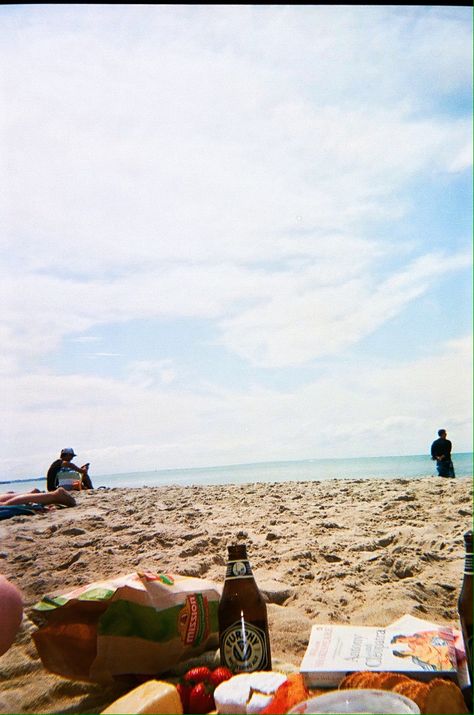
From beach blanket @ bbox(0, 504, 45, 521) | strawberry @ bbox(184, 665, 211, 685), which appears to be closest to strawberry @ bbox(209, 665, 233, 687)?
strawberry @ bbox(184, 665, 211, 685)

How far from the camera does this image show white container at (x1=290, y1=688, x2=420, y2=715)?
83cm

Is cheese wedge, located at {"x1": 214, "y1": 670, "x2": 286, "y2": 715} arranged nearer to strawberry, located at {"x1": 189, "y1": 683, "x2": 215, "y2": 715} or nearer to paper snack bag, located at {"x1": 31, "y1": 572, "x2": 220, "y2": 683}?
strawberry, located at {"x1": 189, "y1": 683, "x2": 215, "y2": 715}

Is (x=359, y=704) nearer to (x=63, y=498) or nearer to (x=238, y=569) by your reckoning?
(x=238, y=569)

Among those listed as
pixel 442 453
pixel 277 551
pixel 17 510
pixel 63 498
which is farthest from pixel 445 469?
pixel 17 510

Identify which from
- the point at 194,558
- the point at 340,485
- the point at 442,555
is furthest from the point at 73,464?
the point at 442,555

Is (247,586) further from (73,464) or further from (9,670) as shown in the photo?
(73,464)

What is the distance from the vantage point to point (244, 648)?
1295 millimetres

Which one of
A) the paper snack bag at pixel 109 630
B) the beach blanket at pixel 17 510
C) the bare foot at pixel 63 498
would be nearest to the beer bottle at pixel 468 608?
the paper snack bag at pixel 109 630

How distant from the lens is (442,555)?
281 cm

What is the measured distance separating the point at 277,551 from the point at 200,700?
6.75 ft

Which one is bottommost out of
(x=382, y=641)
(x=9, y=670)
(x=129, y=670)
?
(x=9, y=670)

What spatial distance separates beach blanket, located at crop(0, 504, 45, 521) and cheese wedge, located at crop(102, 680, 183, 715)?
348cm

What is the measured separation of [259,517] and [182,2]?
3.49 metres

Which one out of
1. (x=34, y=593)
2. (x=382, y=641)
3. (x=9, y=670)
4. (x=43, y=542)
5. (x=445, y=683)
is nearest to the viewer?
(x=445, y=683)
